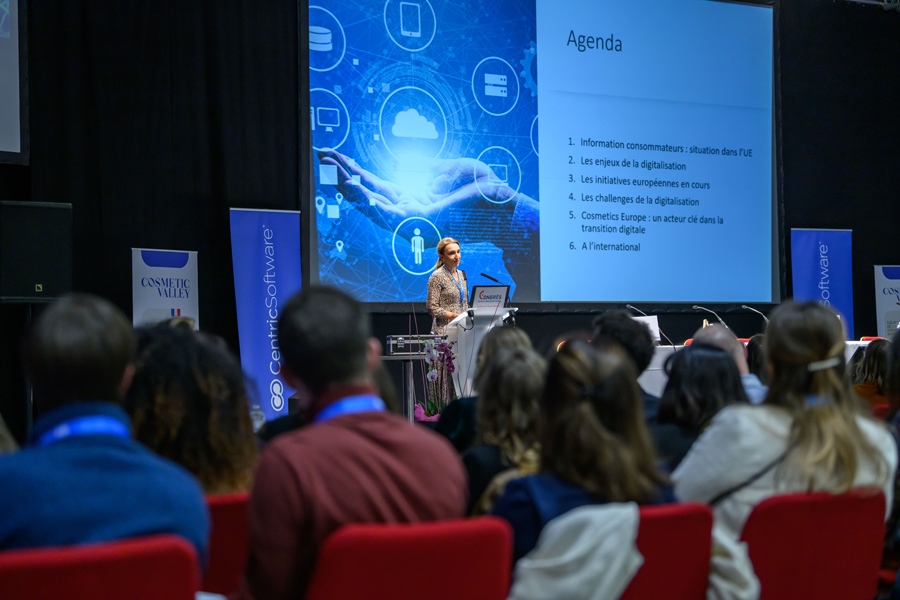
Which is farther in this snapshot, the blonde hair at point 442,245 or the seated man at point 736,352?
the blonde hair at point 442,245

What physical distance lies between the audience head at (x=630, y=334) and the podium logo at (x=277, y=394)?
354 centimetres

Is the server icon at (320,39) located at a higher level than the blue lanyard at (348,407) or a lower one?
higher

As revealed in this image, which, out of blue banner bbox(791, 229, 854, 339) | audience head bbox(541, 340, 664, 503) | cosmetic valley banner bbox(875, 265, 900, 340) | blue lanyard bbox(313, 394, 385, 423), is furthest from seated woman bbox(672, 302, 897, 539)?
cosmetic valley banner bbox(875, 265, 900, 340)

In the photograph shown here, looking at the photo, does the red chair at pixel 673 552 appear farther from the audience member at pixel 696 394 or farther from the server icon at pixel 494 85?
the server icon at pixel 494 85

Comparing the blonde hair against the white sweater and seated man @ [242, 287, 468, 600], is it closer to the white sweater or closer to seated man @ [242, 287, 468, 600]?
the white sweater

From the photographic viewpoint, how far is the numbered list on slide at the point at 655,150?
671 centimetres

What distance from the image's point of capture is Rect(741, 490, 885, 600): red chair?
145cm

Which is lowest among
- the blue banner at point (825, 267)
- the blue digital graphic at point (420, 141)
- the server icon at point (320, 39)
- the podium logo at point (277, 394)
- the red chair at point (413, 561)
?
the podium logo at point (277, 394)

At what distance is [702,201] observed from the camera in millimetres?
7270

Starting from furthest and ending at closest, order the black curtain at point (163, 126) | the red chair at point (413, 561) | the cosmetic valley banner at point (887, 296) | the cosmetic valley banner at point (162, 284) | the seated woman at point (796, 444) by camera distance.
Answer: the cosmetic valley banner at point (887, 296)
the cosmetic valley banner at point (162, 284)
the black curtain at point (163, 126)
the seated woman at point (796, 444)
the red chair at point (413, 561)

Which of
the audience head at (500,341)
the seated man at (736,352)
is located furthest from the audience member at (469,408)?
the seated man at (736,352)

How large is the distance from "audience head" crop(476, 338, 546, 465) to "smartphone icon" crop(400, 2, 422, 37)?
16.2ft

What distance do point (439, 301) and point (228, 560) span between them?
13.8 feet

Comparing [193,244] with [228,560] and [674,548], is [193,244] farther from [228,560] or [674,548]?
[674,548]
